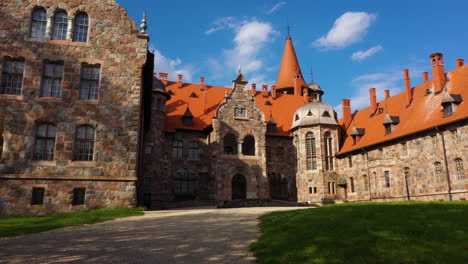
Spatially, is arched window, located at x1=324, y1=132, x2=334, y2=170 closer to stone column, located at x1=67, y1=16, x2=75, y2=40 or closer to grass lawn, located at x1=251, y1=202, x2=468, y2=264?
stone column, located at x1=67, y1=16, x2=75, y2=40

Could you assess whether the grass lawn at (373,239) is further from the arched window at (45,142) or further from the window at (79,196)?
the arched window at (45,142)

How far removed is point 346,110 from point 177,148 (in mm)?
20309

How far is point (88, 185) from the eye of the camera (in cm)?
1789

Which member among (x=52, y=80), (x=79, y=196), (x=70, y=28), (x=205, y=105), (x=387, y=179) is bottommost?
(x=79, y=196)

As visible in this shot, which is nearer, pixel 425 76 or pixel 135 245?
pixel 135 245

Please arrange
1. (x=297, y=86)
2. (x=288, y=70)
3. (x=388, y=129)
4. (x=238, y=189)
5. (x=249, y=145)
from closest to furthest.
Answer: (x=388, y=129), (x=238, y=189), (x=249, y=145), (x=297, y=86), (x=288, y=70)

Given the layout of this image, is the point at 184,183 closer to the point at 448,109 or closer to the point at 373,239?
the point at 448,109

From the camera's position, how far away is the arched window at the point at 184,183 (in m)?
33.6

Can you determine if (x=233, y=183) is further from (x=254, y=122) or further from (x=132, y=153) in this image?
(x=132, y=153)

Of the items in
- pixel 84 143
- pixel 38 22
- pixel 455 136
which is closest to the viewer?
pixel 84 143

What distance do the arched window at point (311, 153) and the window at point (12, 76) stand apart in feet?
87.2

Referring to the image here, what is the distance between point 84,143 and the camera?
1862cm

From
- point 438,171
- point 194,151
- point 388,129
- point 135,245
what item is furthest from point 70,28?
point 388,129

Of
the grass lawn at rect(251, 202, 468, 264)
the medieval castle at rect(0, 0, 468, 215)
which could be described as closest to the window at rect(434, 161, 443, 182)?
the medieval castle at rect(0, 0, 468, 215)
